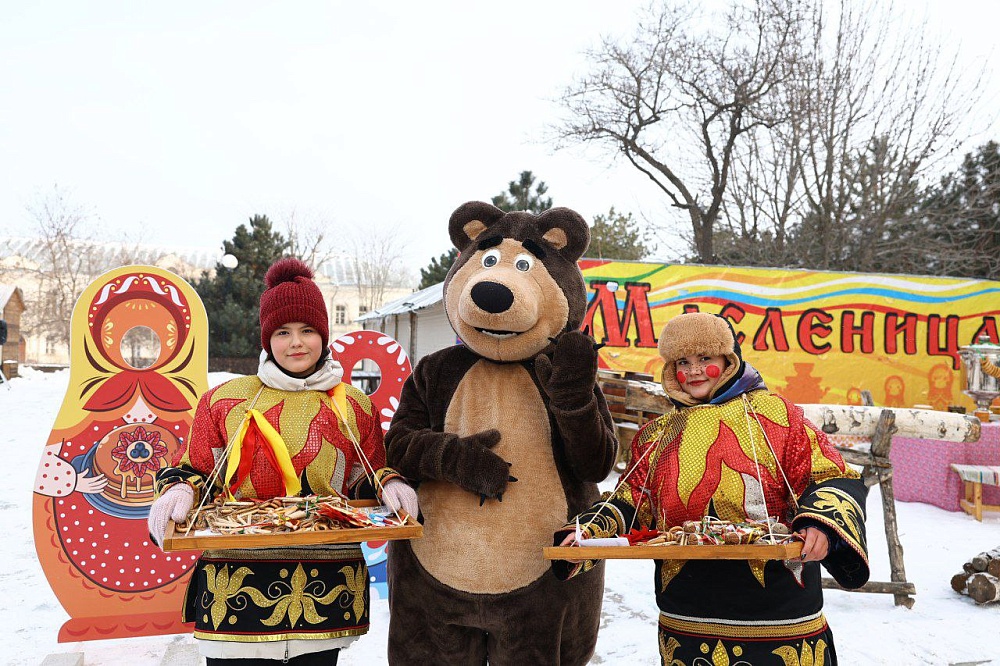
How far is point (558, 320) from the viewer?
7.74ft

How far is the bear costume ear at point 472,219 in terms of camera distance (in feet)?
8.34

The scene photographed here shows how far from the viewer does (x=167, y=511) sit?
1.93 metres

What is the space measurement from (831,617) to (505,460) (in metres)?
3.18

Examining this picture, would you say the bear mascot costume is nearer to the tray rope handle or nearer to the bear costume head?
the bear costume head

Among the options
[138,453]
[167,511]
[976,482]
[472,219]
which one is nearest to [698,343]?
[472,219]

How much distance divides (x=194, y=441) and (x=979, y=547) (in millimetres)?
6352

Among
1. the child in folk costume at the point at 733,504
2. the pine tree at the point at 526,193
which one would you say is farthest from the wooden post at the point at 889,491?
the pine tree at the point at 526,193

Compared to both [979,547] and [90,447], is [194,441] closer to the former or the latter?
[90,447]

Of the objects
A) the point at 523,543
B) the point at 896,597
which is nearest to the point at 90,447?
the point at 523,543

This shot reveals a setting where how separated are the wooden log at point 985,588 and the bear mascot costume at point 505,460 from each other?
138 inches

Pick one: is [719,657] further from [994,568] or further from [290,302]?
[994,568]

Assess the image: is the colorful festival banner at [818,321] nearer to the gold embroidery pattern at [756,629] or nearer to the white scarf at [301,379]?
the white scarf at [301,379]

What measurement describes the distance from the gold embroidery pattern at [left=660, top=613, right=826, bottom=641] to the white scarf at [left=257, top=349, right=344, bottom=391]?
1329mm

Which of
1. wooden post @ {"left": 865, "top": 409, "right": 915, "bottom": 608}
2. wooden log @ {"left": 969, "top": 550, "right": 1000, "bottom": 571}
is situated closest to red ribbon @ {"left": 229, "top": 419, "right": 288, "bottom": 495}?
wooden post @ {"left": 865, "top": 409, "right": 915, "bottom": 608}
